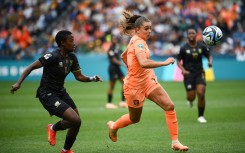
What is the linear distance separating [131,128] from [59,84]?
485 centimetres

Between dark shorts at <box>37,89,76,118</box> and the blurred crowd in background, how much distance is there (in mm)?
23867

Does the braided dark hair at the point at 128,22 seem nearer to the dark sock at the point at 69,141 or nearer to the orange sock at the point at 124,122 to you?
the orange sock at the point at 124,122

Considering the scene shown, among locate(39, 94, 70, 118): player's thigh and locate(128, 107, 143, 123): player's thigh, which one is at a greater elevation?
locate(39, 94, 70, 118): player's thigh

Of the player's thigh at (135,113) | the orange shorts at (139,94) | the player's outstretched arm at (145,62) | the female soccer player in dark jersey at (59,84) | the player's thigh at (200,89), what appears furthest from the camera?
the player's thigh at (200,89)

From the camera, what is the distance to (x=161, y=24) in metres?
37.1

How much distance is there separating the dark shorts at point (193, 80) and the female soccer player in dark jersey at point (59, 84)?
666cm

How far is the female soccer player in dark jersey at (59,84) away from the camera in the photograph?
1097 centimetres

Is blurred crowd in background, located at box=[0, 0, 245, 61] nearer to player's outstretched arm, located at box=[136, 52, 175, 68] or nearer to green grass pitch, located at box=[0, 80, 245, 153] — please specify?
green grass pitch, located at box=[0, 80, 245, 153]

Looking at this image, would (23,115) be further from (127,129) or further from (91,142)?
(91,142)

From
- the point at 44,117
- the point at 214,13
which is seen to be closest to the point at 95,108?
the point at 44,117

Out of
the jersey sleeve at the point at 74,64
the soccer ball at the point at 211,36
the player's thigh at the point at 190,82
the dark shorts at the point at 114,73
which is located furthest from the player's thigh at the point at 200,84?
the jersey sleeve at the point at 74,64

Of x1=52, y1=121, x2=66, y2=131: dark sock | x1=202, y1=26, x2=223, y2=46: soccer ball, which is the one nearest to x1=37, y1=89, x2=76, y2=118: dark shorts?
x1=52, y1=121, x2=66, y2=131: dark sock

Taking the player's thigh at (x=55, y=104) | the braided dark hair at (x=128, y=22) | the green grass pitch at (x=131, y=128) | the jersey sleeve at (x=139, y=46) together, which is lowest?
the green grass pitch at (x=131, y=128)

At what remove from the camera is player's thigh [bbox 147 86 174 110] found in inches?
445
